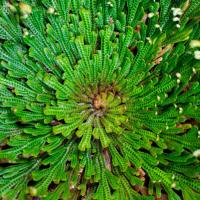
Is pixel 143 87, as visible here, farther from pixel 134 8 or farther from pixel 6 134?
pixel 6 134

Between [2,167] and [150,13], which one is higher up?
[150,13]

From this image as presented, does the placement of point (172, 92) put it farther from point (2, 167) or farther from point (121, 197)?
point (2, 167)

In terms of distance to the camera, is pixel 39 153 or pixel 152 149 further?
pixel 39 153

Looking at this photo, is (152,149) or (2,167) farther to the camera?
(2,167)

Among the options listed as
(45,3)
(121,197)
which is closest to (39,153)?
(121,197)

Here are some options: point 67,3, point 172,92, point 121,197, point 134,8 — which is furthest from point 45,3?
point 121,197

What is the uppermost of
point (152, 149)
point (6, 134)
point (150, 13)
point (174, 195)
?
point (150, 13)
